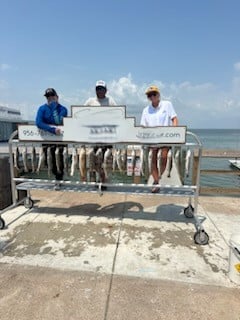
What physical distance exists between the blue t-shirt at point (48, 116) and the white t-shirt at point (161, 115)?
4.99 feet

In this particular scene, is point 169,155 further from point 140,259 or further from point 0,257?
point 0,257

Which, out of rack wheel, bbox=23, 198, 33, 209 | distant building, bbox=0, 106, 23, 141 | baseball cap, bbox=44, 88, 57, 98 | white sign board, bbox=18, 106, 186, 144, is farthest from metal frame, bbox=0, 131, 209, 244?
distant building, bbox=0, 106, 23, 141

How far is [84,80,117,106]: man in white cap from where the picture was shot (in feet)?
13.2

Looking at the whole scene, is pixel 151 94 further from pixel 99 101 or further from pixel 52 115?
pixel 52 115

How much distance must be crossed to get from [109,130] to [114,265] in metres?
1.96

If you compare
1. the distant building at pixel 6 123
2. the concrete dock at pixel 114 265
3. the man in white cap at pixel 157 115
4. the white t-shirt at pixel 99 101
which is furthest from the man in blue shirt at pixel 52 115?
the distant building at pixel 6 123

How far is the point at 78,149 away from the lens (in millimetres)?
3967

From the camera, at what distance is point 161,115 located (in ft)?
12.8

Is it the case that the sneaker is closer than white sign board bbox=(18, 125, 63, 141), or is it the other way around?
white sign board bbox=(18, 125, 63, 141)

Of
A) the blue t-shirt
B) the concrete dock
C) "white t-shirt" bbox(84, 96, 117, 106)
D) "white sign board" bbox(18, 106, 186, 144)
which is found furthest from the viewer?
"white t-shirt" bbox(84, 96, 117, 106)

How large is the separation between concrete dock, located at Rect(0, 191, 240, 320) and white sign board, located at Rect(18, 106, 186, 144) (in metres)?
1.41

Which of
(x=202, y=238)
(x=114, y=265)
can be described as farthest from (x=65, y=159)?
(x=202, y=238)

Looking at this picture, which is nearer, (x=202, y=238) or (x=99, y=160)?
(x=202, y=238)

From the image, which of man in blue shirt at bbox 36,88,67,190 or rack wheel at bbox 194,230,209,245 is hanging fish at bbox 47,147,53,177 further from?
rack wheel at bbox 194,230,209,245
